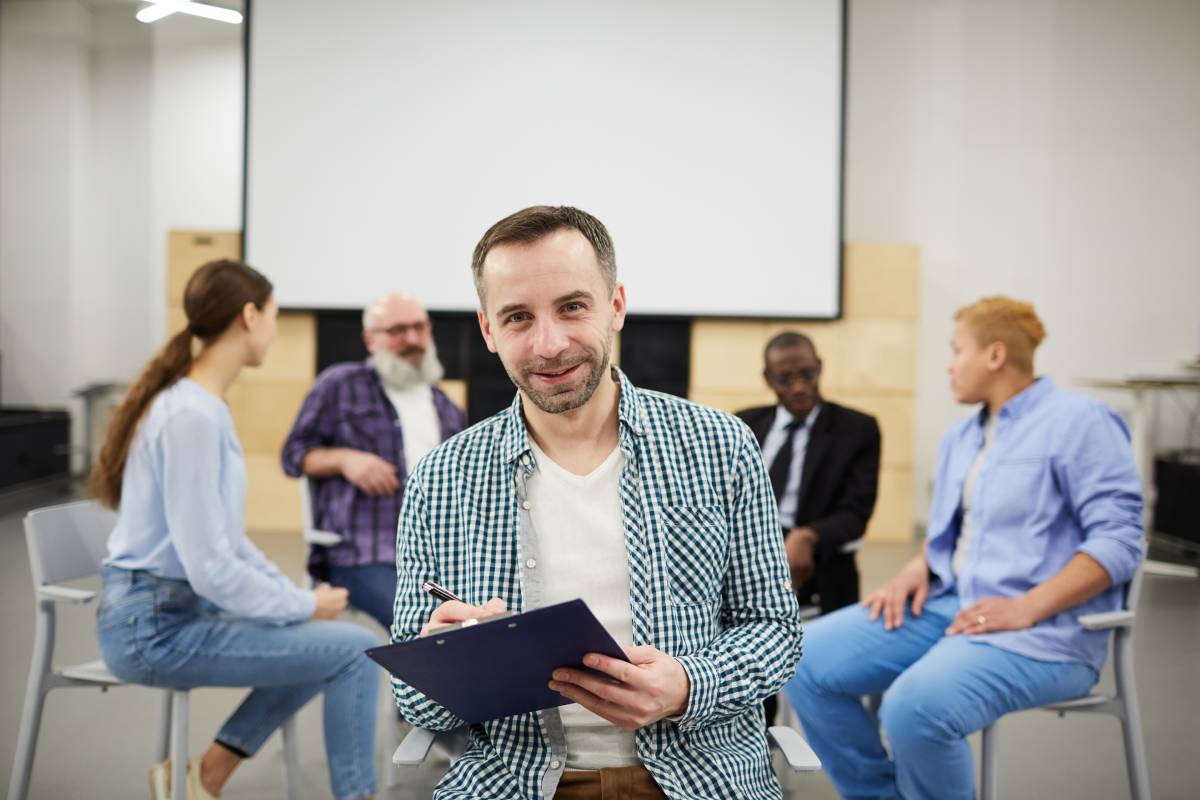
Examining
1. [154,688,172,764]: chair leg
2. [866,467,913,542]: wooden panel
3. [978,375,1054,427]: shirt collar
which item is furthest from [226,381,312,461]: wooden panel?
[978,375,1054,427]: shirt collar

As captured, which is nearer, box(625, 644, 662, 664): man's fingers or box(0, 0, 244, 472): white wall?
box(625, 644, 662, 664): man's fingers

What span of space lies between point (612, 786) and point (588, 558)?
0.32 meters

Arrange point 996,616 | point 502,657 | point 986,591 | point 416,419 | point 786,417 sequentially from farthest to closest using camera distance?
point 416,419 → point 786,417 → point 986,591 → point 996,616 → point 502,657

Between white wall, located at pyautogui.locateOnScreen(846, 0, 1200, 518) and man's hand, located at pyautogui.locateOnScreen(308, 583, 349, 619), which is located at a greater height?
white wall, located at pyautogui.locateOnScreen(846, 0, 1200, 518)

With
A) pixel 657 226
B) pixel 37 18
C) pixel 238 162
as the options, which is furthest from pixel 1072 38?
pixel 37 18

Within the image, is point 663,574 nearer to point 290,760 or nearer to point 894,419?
point 290,760

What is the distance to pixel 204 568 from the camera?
215 centimetres

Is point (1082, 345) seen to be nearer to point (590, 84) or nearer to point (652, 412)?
point (590, 84)

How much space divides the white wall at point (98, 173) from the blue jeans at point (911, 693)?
7077mm

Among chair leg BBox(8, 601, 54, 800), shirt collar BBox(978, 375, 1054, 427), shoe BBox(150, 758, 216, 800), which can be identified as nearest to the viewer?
shoe BBox(150, 758, 216, 800)

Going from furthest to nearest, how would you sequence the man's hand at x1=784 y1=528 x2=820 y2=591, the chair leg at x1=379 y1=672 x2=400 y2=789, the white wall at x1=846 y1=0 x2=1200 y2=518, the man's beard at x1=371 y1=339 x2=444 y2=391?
the white wall at x1=846 y1=0 x2=1200 y2=518 → the man's beard at x1=371 y1=339 x2=444 y2=391 → the man's hand at x1=784 y1=528 x2=820 y2=591 → the chair leg at x1=379 y1=672 x2=400 y2=789

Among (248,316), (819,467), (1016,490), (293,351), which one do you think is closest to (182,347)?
(248,316)

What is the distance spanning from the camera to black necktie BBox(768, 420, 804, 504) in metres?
3.16

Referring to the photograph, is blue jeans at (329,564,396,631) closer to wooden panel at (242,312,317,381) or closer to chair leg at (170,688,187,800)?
chair leg at (170,688,187,800)
